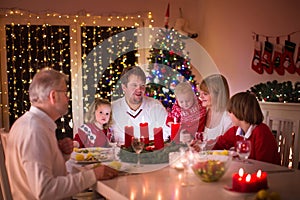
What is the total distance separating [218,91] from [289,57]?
84.2 inches

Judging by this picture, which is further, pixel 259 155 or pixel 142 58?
pixel 142 58

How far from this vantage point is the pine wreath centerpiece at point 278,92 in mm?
4551

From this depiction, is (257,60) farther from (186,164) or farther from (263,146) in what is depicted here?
(186,164)

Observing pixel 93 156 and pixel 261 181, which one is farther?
pixel 93 156

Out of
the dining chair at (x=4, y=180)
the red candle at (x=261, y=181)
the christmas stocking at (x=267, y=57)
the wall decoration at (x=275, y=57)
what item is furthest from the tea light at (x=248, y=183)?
the christmas stocking at (x=267, y=57)

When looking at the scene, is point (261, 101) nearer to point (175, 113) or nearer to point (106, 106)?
point (175, 113)

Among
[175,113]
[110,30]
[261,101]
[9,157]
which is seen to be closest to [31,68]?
[110,30]

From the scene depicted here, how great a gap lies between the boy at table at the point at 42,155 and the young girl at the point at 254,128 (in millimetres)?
969

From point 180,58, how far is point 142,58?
1.03m

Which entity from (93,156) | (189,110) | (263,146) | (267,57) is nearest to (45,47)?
(189,110)

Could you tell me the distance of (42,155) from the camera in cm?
175

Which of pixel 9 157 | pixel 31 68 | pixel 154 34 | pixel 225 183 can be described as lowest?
pixel 225 183

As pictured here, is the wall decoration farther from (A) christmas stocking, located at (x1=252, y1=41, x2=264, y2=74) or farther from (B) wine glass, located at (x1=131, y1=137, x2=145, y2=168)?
(B) wine glass, located at (x1=131, y1=137, x2=145, y2=168)

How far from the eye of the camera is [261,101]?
4.85 meters
